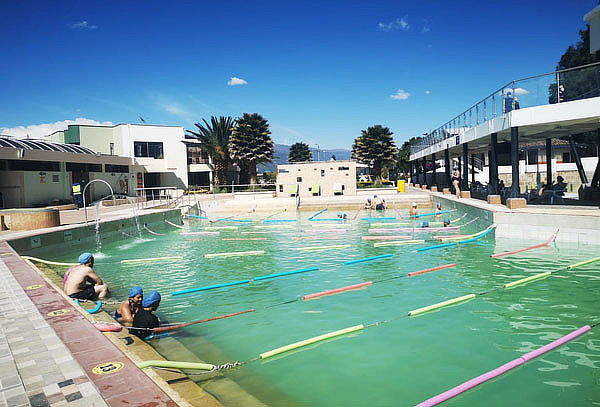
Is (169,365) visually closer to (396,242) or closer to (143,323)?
(143,323)

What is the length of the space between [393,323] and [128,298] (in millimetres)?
5459

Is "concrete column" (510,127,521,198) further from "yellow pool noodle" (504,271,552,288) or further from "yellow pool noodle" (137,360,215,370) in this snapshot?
"yellow pool noodle" (137,360,215,370)

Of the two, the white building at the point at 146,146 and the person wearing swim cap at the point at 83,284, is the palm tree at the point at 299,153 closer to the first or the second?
the white building at the point at 146,146

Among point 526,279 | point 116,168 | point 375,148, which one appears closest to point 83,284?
point 526,279

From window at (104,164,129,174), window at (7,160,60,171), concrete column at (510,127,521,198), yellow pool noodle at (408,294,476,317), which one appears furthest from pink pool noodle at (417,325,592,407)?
window at (104,164,129,174)

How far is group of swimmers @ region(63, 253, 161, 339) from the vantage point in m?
7.07

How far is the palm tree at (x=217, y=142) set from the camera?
159 ft

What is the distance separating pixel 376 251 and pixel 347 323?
728 centimetres

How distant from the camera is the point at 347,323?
7977 mm

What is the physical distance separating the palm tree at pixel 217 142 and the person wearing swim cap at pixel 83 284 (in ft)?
130

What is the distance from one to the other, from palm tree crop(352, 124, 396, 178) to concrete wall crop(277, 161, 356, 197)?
20.2 m

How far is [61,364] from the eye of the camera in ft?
14.7

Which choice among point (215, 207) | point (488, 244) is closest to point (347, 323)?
point (488, 244)

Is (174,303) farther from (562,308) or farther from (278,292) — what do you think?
(562,308)
